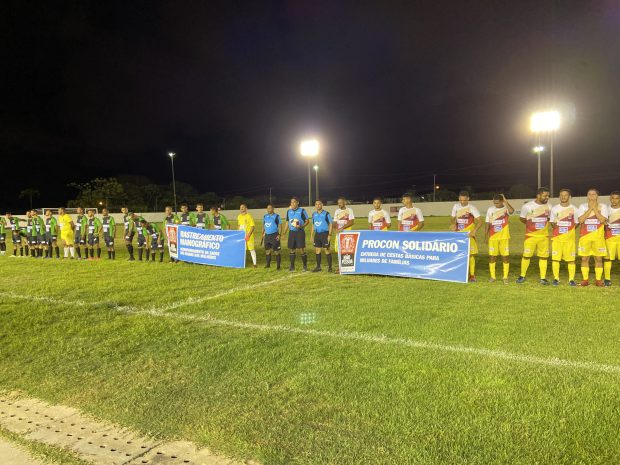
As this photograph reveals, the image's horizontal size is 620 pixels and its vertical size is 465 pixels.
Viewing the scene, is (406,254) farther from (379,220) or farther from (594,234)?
(594,234)

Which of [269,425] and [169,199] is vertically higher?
[169,199]

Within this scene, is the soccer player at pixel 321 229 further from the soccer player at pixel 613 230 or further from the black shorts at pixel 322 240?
the soccer player at pixel 613 230

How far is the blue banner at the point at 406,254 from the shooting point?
28.3ft

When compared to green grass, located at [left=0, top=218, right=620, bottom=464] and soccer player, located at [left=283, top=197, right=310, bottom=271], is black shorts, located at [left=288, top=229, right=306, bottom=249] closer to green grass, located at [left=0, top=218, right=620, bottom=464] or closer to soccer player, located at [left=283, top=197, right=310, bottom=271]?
soccer player, located at [left=283, top=197, right=310, bottom=271]

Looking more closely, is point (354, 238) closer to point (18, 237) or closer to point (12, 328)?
point (12, 328)

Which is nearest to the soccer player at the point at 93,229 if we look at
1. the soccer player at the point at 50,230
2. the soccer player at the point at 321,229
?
the soccer player at the point at 50,230

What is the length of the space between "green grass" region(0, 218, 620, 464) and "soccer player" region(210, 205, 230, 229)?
5716mm

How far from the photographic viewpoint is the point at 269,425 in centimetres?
315

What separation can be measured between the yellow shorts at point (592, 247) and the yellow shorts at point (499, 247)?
55.4 inches

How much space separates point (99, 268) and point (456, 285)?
10062 mm

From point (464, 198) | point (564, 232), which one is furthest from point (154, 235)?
point (564, 232)

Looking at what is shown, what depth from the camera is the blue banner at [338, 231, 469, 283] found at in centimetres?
863


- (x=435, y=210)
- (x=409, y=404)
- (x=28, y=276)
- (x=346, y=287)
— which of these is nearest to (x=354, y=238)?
(x=346, y=287)

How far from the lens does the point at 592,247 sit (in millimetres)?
8242
